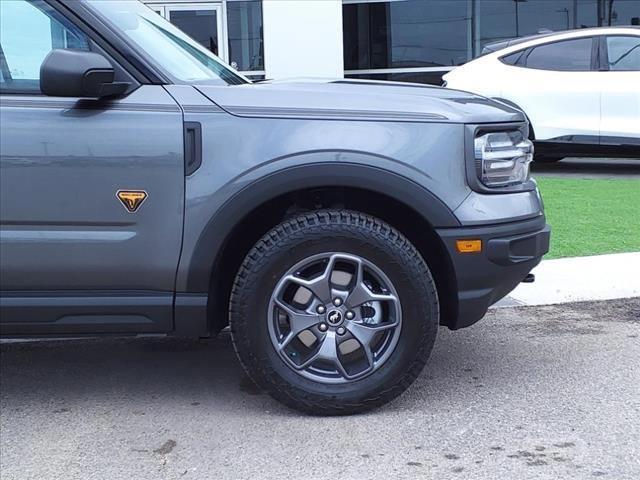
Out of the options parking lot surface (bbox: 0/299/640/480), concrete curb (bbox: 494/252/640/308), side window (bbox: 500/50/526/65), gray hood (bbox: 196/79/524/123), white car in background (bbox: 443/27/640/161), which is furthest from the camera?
side window (bbox: 500/50/526/65)

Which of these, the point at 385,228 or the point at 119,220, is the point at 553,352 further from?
the point at 119,220

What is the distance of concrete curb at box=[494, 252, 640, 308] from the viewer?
5340mm

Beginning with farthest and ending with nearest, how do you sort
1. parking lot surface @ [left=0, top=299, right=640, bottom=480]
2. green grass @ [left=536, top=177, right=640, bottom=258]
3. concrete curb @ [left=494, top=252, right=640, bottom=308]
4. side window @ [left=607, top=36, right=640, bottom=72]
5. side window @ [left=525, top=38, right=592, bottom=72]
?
side window @ [left=525, top=38, right=592, bottom=72] → side window @ [left=607, top=36, right=640, bottom=72] → green grass @ [left=536, top=177, right=640, bottom=258] → concrete curb @ [left=494, top=252, right=640, bottom=308] → parking lot surface @ [left=0, top=299, right=640, bottom=480]

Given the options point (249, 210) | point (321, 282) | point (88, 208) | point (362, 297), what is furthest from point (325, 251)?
point (88, 208)

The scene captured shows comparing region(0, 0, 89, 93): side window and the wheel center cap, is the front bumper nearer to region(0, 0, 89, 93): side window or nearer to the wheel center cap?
the wheel center cap

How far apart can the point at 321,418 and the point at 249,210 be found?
1.01 meters

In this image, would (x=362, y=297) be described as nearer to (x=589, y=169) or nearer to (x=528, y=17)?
(x=589, y=169)

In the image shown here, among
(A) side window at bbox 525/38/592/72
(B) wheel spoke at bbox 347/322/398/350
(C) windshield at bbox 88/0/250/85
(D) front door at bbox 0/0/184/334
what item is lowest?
(B) wheel spoke at bbox 347/322/398/350

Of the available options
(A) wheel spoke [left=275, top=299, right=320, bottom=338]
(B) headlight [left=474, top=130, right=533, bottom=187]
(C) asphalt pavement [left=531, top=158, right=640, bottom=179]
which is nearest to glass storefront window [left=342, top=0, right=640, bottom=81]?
(C) asphalt pavement [left=531, top=158, right=640, bottom=179]

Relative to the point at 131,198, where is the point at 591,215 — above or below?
below

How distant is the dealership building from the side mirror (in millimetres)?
10245

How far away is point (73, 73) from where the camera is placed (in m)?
3.16

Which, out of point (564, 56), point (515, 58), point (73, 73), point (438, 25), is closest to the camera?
point (73, 73)

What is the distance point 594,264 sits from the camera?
230 inches
